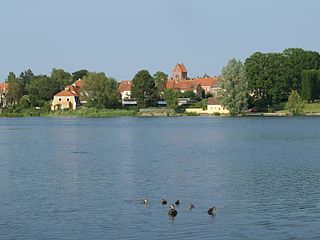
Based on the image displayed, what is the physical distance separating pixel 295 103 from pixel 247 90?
9642 mm

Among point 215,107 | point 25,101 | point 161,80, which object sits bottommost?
point 215,107

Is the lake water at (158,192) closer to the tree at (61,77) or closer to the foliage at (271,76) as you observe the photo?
the foliage at (271,76)

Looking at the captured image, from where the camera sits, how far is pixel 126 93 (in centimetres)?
15775

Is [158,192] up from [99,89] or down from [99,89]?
down

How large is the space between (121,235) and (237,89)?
87997mm

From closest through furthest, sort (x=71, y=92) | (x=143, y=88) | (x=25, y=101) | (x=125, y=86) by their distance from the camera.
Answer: (x=143, y=88)
(x=25, y=101)
(x=71, y=92)
(x=125, y=86)

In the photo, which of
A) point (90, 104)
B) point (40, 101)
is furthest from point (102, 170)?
point (40, 101)

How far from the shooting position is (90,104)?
403 feet

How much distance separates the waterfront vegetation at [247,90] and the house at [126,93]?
29.6 feet

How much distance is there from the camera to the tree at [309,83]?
372 feet

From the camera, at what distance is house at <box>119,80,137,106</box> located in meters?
137

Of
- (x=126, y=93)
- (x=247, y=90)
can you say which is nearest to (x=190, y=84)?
(x=126, y=93)

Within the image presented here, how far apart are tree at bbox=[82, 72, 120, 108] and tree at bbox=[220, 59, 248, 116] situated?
21.8m

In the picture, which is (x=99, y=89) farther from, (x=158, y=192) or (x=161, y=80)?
(x=158, y=192)
